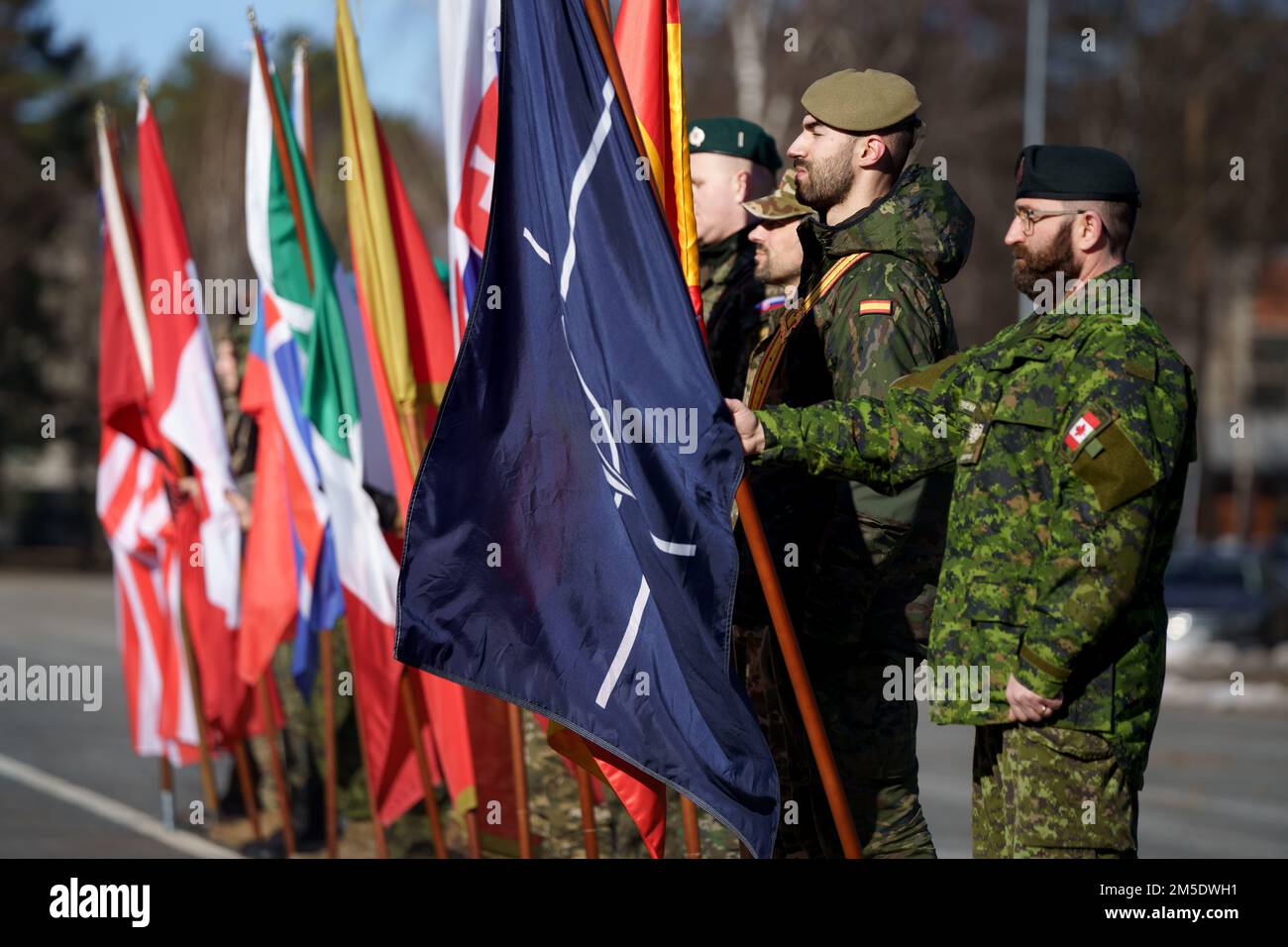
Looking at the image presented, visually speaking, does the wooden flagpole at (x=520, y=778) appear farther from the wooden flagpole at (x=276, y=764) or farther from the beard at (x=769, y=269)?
the wooden flagpole at (x=276, y=764)

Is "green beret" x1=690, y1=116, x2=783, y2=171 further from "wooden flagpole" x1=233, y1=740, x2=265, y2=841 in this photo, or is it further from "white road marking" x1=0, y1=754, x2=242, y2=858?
"wooden flagpole" x1=233, y1=740, x2=265, y2=841

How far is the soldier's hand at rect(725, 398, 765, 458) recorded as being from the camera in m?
4.12

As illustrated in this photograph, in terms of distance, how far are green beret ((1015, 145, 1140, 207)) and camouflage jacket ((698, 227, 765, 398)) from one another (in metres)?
1.72

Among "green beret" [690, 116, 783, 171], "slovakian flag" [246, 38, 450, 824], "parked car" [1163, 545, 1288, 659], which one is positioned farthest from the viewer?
"parked car" [1163, 545, 1288, 659]

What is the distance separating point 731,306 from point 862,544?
1.57 m

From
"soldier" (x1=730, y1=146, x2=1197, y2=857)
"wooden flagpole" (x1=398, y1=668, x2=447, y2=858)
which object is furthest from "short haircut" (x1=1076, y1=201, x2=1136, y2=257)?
"wooden flagpole" (x1=398, y1=668, x2=447, y2=858)

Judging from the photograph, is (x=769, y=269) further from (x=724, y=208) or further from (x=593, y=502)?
(x=593, y=502)

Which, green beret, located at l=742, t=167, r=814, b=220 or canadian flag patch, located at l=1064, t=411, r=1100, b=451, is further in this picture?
green beret, located at l=742, t=167, r=814, b=220

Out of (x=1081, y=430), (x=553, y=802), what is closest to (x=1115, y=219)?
(x=1081, y=430)

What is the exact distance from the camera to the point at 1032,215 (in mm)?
4234
